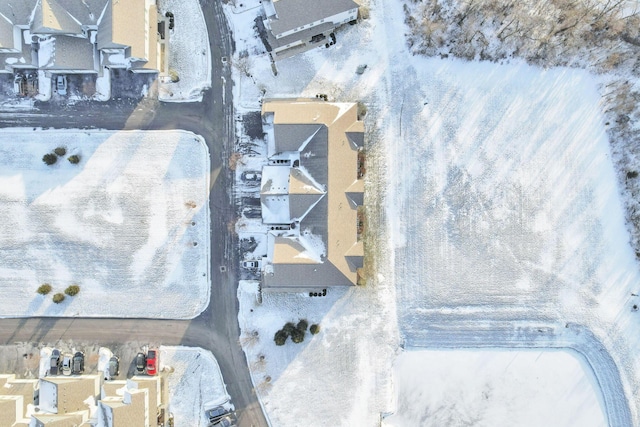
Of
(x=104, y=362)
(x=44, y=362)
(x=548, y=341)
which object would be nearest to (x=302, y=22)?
(x=104, y=362)

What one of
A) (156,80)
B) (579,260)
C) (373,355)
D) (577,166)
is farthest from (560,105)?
(156,80)

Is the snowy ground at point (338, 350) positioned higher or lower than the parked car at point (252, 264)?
lower

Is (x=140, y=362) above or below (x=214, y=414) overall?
above

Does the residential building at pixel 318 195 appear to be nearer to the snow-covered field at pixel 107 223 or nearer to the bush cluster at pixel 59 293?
the snow-covered field at pixel 107 223

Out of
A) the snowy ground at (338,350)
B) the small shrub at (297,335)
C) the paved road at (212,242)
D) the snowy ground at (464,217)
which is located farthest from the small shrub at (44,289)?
the small shrub at (297,335)

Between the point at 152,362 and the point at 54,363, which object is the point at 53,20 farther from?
the point at 152,362

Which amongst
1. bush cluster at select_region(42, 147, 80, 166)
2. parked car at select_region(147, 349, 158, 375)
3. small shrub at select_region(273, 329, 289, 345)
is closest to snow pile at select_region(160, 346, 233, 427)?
parked car at select_region(147, 349, 158, 375)
